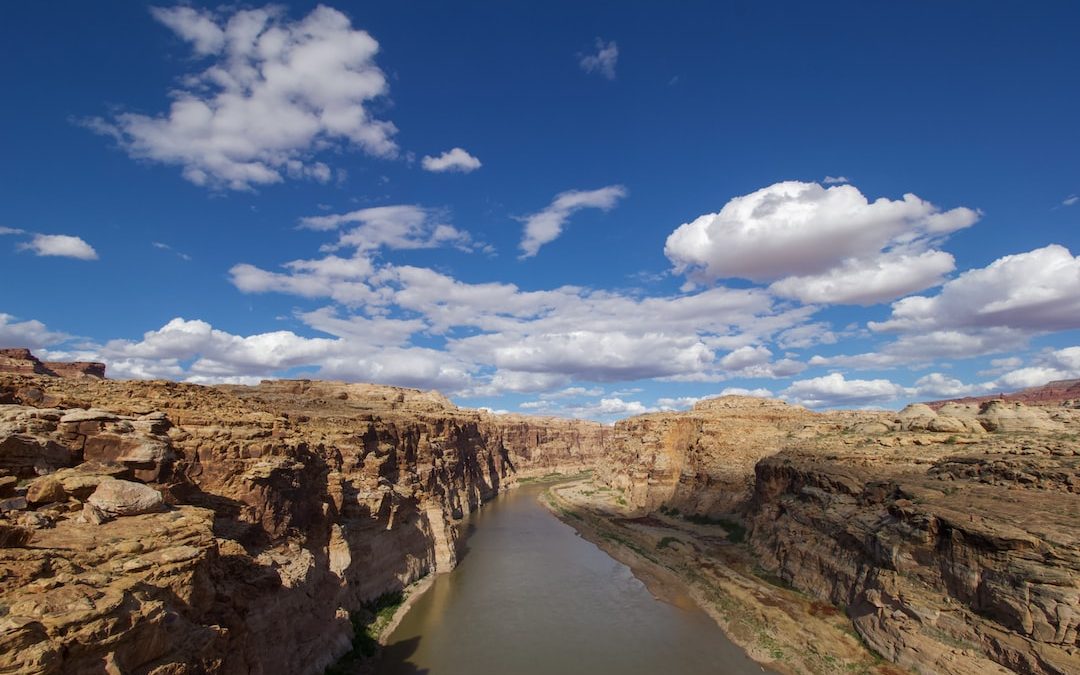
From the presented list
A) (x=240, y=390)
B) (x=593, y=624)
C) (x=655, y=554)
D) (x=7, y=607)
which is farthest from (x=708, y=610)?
(x=240, y=390)

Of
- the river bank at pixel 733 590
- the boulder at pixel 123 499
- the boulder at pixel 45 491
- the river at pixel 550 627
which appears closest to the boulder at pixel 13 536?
the boulder at pixel 45 491

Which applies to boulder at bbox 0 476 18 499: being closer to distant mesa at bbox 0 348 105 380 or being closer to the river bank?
the river bank

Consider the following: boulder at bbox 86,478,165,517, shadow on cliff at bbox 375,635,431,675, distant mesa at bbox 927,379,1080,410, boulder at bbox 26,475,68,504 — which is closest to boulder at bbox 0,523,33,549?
boulder at bbox 26,475,68,504

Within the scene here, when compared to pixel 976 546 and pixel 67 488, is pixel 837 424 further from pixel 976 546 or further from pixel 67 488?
pixel 67 488

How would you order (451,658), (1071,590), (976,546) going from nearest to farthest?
(1071,590) < (976,546) < (451,658)

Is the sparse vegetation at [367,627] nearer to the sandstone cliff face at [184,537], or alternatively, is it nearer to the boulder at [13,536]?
the sandstone cliff face at [184,537]
